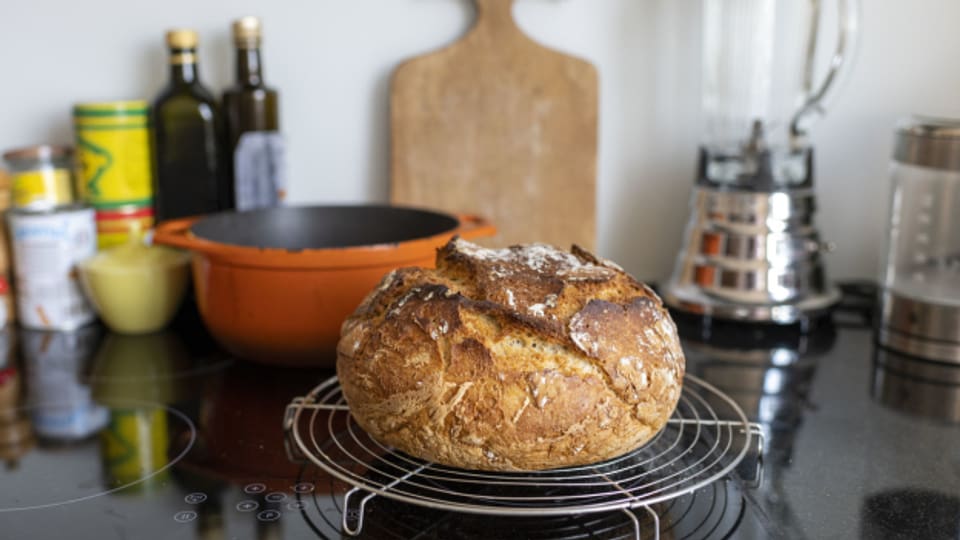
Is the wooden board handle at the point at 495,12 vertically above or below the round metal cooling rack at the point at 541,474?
above

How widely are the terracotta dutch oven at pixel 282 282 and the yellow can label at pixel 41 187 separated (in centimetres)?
23

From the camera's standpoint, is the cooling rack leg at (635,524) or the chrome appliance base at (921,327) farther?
the chrome appliance base at (921,327)

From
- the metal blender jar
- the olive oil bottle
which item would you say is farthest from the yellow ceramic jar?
the metal blender jar

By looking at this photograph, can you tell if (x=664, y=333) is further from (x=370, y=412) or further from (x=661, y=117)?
(x=661, y=117)

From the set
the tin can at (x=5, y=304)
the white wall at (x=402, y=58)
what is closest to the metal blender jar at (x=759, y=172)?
the white wall at (x=402, y=58)

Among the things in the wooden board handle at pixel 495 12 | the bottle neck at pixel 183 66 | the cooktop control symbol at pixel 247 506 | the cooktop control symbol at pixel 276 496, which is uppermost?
the wooden board handle at pixel 495 12

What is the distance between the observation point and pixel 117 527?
0.68m

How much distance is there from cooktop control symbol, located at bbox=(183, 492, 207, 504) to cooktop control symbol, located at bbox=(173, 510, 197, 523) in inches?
0.7

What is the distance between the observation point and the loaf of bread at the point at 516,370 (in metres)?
0.67

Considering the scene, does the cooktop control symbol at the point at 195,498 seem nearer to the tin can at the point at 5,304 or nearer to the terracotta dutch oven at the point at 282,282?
the terracotta dutch oven at the point at 282,282

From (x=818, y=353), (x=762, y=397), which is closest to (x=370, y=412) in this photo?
(x=762, y=397)

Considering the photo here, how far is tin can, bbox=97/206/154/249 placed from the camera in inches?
48.1

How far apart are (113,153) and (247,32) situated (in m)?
0.25

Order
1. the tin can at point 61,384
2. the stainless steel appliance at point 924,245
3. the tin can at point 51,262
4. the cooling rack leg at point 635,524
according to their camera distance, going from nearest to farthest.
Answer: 1. the cooling rack leg at point 635,524
2. the tin can at point 61,384
3. the stainless steel appliance at point 924,245
4. the tin can at point 51,262
